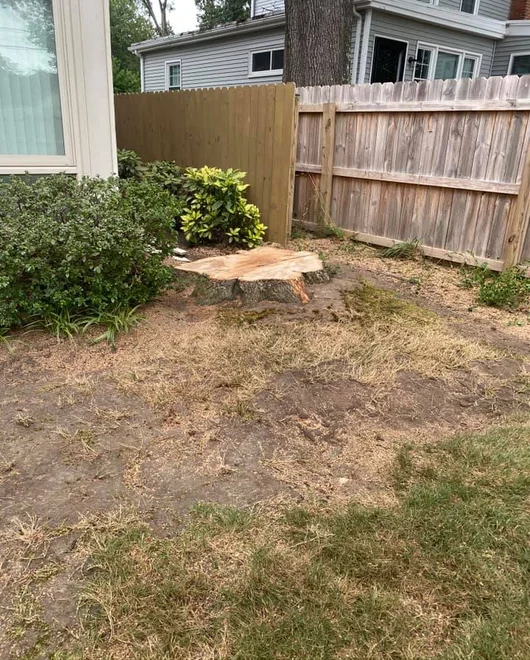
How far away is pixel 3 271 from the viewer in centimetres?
333

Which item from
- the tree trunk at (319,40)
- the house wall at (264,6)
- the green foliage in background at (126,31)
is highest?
the green foliage in background at (126,31)

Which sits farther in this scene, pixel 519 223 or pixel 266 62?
pixel 266 62

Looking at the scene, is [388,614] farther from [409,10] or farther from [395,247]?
[409,10]

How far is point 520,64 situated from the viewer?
47.1 feet

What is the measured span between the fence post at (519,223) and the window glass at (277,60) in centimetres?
971

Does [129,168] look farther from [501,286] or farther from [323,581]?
[323,581]

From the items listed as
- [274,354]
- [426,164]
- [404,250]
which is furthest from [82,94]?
[404,250]

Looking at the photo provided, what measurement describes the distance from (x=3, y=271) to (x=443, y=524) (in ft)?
9.42

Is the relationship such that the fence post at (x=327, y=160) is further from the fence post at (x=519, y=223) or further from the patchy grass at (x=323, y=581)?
the patchy grass at (x=323, y=581)

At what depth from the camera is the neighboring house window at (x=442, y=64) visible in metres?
13.1

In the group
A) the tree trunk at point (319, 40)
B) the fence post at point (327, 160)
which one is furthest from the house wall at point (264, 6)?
the fence post at point (327, 160)

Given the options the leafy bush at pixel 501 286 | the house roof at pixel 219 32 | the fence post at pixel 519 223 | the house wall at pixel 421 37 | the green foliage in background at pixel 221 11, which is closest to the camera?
the leafy bush at pixel 501 286

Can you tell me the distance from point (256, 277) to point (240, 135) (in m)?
2.99

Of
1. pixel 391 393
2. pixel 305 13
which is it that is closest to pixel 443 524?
pixel 391 393
